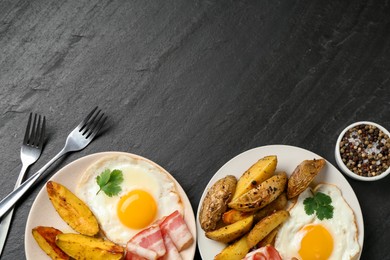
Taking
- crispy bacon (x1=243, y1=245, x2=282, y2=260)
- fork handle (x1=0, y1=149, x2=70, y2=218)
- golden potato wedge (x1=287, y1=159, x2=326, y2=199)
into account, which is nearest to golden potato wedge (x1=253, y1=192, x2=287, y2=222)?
golden potato wedge (x1=287, y1=159, x2=326, y2=199)

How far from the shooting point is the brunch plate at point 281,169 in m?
2.78

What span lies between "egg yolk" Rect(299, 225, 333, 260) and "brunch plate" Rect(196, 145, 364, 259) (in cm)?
17

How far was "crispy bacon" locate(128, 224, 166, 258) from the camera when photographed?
9.03ft

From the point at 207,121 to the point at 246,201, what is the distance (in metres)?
0.60

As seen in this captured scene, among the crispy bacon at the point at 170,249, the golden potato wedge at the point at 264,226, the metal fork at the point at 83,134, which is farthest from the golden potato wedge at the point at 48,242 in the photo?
the golden potato wedge at the point at 264,226

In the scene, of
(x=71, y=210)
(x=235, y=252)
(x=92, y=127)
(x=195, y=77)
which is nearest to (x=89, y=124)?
(x=92, y=127)

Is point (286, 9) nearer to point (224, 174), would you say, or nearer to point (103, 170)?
point (224, 174)

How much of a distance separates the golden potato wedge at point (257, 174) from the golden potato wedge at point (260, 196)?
32mm

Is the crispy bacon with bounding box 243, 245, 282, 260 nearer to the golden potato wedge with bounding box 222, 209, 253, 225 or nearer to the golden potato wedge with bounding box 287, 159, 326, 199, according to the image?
the golden potato wedge with bounding box 222, 209, 253, 225

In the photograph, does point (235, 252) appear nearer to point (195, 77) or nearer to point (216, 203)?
point (216, 203)

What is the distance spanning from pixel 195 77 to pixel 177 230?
2.96 ft

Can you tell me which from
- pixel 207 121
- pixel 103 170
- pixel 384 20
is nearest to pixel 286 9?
pixel 384 20

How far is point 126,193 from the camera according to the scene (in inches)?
112

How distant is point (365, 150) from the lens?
2.92 m
